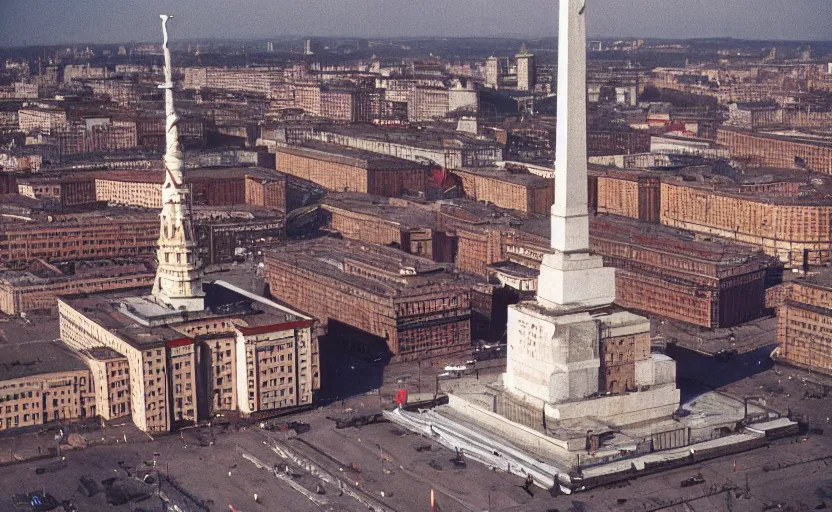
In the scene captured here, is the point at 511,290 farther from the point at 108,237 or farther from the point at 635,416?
the point at 108,237

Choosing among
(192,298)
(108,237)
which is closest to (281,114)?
(108,237)

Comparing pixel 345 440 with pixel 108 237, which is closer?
pixel 345 440

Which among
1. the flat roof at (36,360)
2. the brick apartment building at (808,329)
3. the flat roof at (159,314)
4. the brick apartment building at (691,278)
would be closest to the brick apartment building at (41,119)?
the brick apartment building at (691,278)

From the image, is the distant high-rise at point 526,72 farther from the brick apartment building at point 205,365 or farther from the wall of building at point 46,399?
the wall of building at point 46,399

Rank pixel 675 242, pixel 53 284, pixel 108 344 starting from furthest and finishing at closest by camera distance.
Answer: pixel 675 242
pixel 53 284
pixel 108 344

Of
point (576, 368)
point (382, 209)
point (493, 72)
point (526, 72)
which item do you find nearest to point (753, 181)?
point (382, 209)

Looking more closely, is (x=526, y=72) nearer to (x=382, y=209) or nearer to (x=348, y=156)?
(x=348, y=156)
